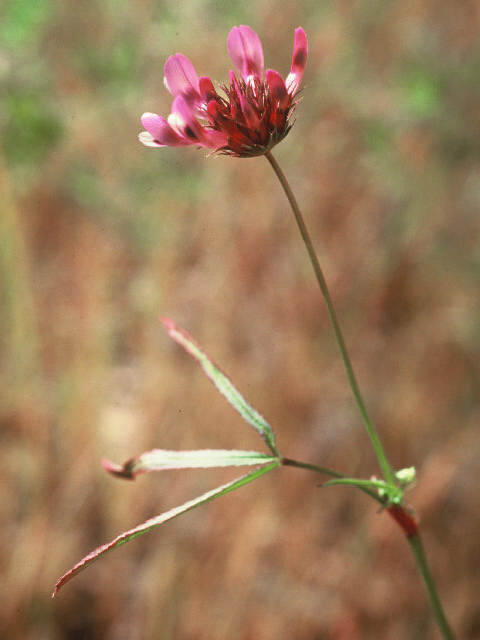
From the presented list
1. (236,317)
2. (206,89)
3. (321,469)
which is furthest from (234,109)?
(236,317)

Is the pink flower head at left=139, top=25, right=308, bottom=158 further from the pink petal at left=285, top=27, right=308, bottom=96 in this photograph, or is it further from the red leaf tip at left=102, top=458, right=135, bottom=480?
the red leaf tip at left=102, top=458, right=135, bottom=480

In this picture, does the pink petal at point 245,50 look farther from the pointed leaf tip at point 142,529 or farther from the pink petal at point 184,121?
the pointed leaf tip at point 142,529

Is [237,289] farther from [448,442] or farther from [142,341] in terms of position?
[448,442]

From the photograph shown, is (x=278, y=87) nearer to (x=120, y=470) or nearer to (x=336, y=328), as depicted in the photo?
(x=336, y=328)

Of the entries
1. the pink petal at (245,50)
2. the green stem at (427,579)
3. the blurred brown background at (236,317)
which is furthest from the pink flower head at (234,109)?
the blurred brown background at (236,317)

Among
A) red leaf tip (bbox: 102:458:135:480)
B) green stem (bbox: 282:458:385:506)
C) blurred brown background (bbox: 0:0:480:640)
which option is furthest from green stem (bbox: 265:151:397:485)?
blurred brown background (bbox: 0:0:480:640)

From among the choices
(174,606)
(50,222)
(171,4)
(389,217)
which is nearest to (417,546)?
(174,606)
